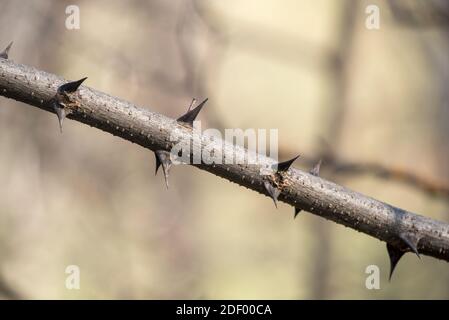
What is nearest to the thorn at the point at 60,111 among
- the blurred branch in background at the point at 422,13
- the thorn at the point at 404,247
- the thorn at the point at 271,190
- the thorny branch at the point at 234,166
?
the thorny branch at the point at 234,166

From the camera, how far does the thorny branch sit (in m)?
2.00

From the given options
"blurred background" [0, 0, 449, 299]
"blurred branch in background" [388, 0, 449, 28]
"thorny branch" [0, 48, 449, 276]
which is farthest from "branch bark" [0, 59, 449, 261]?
"blurred branch in background" [388, 0, 449, 28]

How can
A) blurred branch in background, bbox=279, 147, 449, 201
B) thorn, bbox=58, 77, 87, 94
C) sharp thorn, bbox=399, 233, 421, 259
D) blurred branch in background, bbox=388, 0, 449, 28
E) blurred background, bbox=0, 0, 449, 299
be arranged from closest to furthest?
thorn, bbox=58, 77, 87, 94 → sharp thorn, bbox=399, 233, 421, 259 → blurred background, bbox=0, 0, 449, 299 → blurred branch in background, bbox=279, 147, 449, 201 → blurred branch in background, bbox=388, 0, 449, 28

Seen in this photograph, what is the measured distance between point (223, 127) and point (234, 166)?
13.0ft

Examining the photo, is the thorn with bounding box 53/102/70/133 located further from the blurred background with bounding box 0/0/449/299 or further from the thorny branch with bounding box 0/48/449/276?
the blurred background with bounding box 0/0/449/299

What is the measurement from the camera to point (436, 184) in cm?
642

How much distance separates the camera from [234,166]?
2.07 meters

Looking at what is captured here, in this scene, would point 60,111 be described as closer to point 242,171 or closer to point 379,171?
point 242,171

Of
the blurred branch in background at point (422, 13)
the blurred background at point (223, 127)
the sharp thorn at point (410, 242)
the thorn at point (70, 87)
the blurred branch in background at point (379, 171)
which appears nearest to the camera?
the thorn at point (70, 87)

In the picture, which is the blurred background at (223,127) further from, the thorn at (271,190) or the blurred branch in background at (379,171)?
the thorn at (271,190)

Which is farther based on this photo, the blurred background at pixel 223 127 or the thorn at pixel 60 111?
the blurred background at pixel 223 127

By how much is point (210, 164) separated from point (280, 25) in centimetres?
480

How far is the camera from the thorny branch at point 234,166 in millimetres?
1997

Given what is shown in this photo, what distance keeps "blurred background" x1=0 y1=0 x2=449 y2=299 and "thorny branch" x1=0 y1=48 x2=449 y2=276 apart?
3.65 meters
